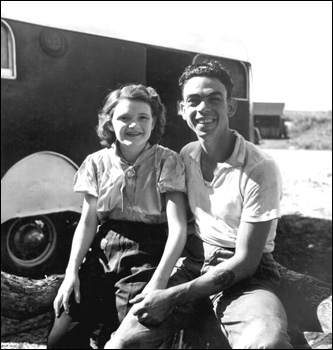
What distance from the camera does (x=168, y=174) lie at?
8.14 feet

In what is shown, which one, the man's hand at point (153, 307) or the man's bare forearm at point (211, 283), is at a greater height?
the man's bare forearm at point (211, 283)

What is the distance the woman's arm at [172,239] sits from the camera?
225 cm

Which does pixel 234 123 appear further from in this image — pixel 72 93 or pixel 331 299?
pixel 331 299

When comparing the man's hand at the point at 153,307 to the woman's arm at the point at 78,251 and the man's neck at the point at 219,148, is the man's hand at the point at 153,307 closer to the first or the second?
the woman's arm at the point at 78,251

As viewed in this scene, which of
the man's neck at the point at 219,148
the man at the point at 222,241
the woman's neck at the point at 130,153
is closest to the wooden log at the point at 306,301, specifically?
the man at the point at 222,241

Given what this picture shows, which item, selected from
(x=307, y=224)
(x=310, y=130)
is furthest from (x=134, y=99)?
(x=310, y=130)

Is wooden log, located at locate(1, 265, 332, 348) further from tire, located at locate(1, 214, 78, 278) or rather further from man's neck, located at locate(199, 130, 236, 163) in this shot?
tire, located at locate(1, 214, 78, 278)

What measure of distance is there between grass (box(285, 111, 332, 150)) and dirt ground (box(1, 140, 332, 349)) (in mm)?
8668

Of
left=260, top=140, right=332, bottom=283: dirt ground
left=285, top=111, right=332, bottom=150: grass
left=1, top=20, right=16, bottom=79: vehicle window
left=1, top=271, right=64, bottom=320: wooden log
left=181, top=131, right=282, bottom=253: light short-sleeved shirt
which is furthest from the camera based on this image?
left=285, top=111, right=332, bottom=150: grass

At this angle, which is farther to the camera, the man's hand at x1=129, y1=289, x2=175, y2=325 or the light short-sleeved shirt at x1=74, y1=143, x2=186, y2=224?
the light short-sleeved shirt at x1=74, y1=143, x2=186, y2=224

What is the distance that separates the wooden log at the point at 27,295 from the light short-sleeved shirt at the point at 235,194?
1.04 meters

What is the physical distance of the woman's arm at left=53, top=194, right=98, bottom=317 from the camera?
94.1 inches

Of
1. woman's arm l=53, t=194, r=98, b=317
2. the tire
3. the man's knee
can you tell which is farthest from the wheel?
the man's knee

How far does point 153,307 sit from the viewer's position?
2.15 metres
